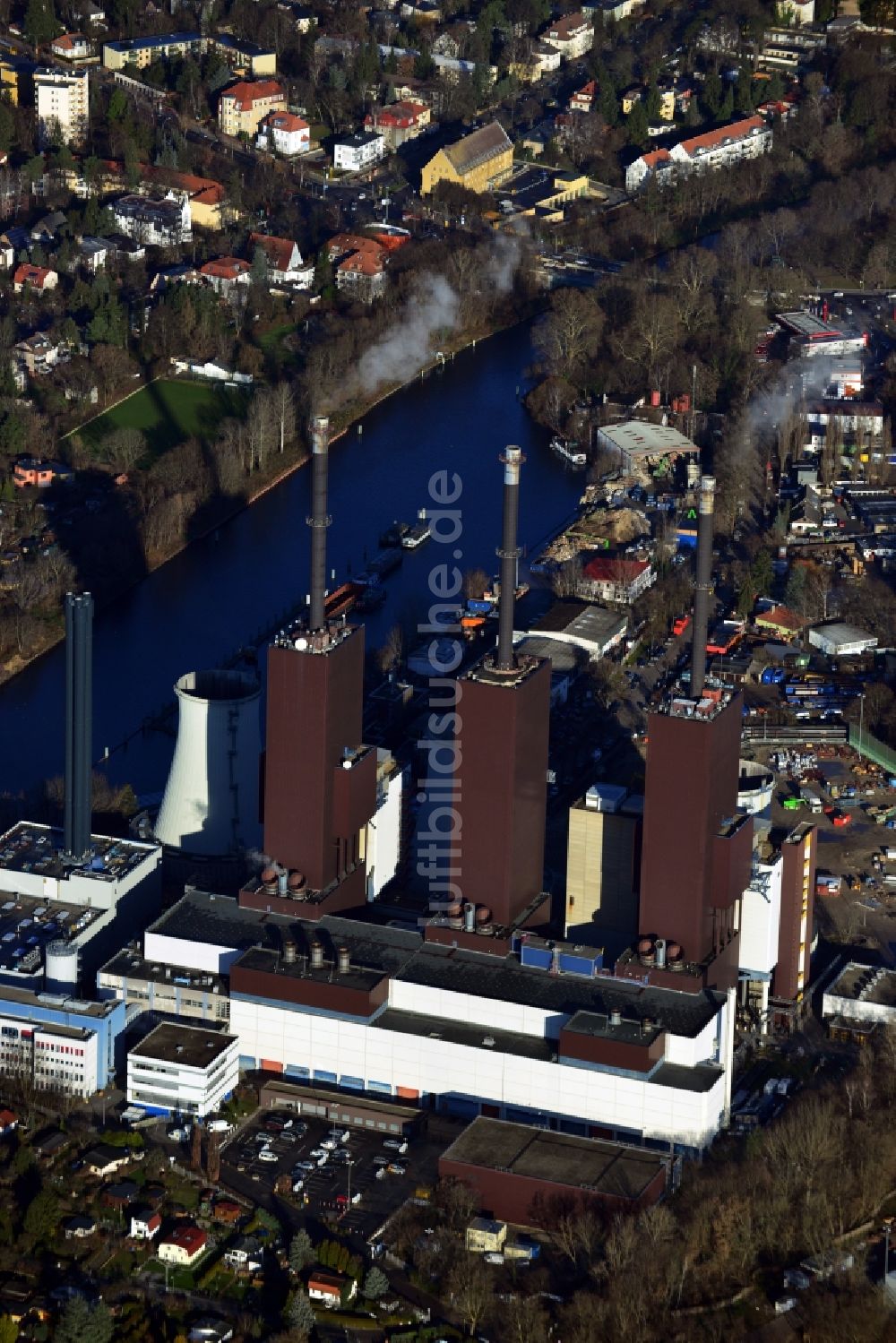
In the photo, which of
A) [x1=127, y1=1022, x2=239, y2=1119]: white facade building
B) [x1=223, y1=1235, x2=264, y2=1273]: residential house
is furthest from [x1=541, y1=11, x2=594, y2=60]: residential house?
[x1=223, y1=1235, x2=264, y2=1273]: residential house

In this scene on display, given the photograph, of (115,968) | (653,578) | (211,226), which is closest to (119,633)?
(653,578)

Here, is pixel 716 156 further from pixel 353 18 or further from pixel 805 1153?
pixel 805 1153

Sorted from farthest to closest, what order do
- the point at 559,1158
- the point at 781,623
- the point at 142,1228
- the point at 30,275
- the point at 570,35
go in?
the point at 570,35
the point at 30,275
the point at 781,623
the point at 559,1158
the point at 142,1228

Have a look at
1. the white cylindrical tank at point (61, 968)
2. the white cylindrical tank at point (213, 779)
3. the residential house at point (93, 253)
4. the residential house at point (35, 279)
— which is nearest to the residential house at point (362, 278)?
the residential house at point (93, 253)

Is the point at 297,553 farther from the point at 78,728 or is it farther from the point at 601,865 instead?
the point at 601,865

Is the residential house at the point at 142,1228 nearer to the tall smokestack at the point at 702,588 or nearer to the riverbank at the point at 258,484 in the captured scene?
the tall smokestack at the point at 702,588

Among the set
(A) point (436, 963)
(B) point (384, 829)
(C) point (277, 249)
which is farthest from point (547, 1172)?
(C) point (277, 249)
